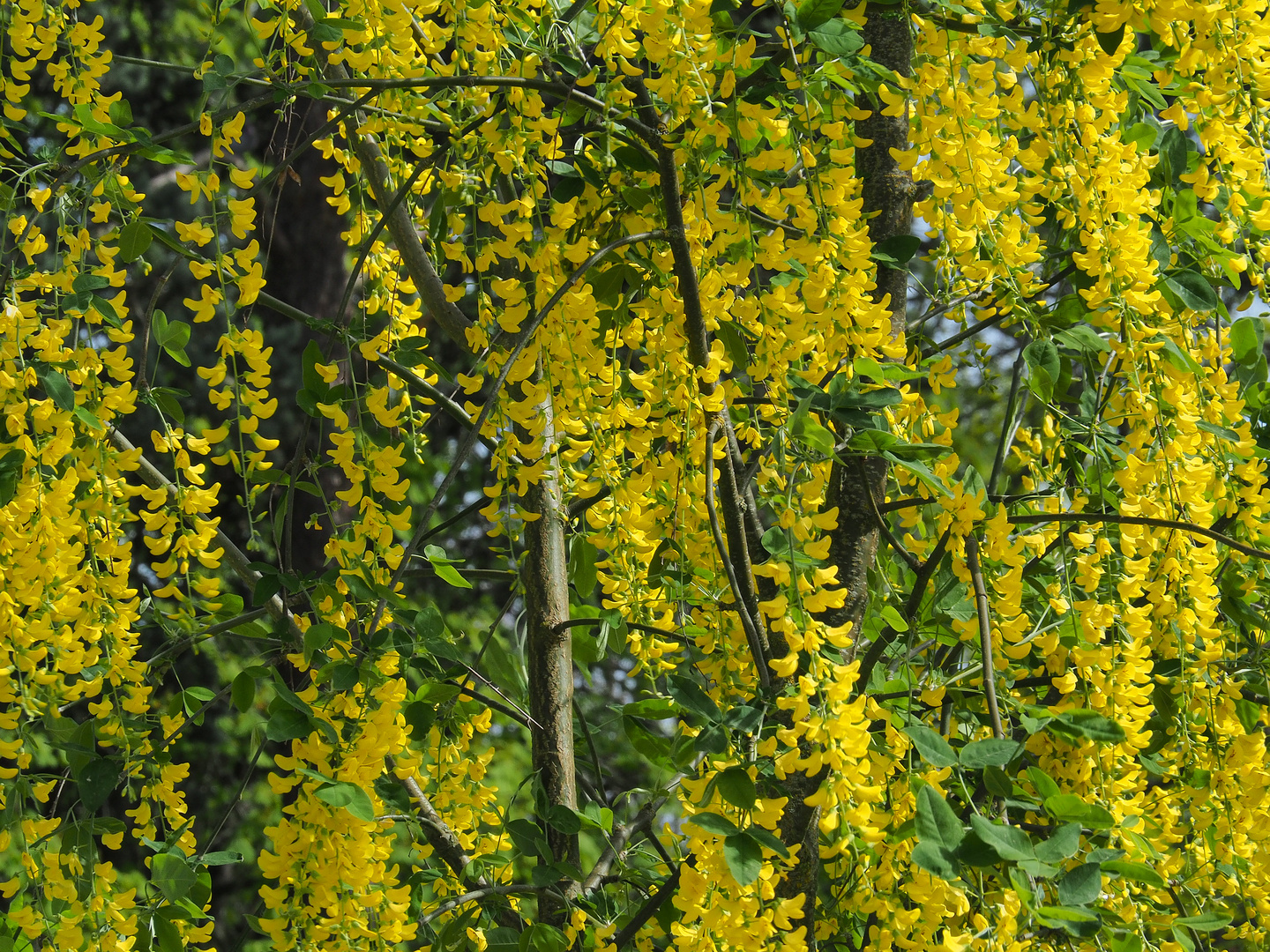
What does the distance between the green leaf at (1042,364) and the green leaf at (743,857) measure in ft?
1.70

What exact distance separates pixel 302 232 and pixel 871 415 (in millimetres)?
4498

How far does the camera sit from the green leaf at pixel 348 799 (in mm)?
1172

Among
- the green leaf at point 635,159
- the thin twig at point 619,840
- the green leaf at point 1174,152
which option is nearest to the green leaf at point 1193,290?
the green leaf at point 1174,152

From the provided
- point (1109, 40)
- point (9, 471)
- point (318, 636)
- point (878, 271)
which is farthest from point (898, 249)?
point (9, 471)

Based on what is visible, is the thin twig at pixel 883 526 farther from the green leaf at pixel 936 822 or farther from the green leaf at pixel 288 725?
the green leaf at pixel 288 725

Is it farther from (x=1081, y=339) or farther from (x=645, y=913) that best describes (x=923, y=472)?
(x=645, y=913)

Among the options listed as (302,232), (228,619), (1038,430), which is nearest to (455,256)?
(228,619)

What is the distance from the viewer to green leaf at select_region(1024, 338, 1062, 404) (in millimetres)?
1162

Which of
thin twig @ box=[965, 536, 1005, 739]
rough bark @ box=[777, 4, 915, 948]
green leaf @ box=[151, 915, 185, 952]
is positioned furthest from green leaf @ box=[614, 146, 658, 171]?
green leaf @ box=[151, 915, 185, 952]

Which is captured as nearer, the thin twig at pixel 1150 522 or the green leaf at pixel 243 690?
the thin twig at pixel 1150 522

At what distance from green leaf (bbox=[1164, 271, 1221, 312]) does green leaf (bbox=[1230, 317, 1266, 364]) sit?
295 millimetres

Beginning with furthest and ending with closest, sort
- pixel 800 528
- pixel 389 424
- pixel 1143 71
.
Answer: pixel 1143 71 < pixel 389 424 < pixel 800 528

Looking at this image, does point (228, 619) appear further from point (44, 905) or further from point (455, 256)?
point (455, 256)

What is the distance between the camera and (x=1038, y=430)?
169 cm
